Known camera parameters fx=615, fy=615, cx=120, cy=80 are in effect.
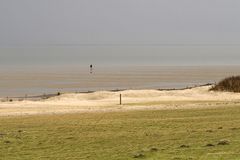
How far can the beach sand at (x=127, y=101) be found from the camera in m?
30.9

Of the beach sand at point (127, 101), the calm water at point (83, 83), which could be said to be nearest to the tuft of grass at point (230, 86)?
the beach sand at point (127, 101)

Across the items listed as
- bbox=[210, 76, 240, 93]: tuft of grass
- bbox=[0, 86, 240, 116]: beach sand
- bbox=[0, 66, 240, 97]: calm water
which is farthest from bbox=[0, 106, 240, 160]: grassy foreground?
bbox=[0, 66, 240, 97]: calm water

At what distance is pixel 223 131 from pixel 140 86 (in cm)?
3445

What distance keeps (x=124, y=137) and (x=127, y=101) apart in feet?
63.1

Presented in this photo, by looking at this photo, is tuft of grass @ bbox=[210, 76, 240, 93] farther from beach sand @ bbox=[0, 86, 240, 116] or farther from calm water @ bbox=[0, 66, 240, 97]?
calm water @ bbox=[0, 66, 240, 97]

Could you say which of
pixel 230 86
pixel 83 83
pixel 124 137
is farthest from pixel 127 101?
pixel 124 137

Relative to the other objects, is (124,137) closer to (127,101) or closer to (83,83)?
(127,101)

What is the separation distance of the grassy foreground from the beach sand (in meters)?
6.23

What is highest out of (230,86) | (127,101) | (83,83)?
(83,83)

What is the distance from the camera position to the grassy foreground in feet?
42.4

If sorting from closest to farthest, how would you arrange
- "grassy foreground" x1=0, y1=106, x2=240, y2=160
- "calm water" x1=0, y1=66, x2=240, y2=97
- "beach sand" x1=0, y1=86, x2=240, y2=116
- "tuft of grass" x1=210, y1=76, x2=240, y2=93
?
"grassy foreground" x1=0, y1=106, x2=240, y2=160 < "beach sand" x1=0, y1=86, x2=240, y2=116 < "tuft of grass" x1=210, y1=76, x2=240, y2=93 < "calm water" x1=0, y1=66, x2=240, y2=97

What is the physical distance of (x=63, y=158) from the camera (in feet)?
42.6

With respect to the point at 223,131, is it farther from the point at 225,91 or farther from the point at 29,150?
the point at 225,91

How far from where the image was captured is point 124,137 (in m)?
16.8
